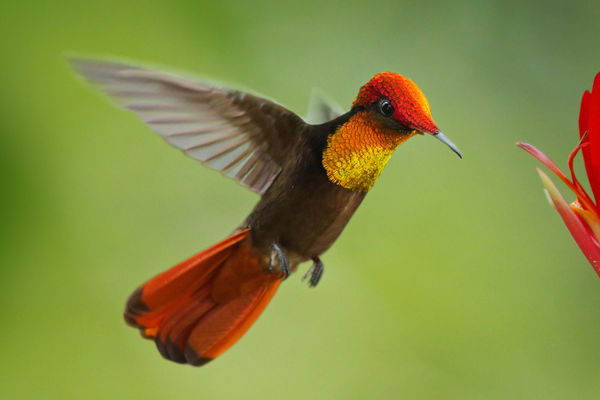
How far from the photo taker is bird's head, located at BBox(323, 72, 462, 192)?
2.36 feet

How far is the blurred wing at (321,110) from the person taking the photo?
131 centimetres

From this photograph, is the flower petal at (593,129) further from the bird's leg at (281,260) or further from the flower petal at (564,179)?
the bird's leg at (281,260)

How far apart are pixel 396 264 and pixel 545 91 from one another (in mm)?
727

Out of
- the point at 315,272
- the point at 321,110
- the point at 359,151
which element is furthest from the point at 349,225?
the point at 359,151

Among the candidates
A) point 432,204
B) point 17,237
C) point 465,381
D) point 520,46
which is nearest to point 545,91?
point 520,46

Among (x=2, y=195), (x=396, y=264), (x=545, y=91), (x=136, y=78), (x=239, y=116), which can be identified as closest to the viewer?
(x=136, y=78)

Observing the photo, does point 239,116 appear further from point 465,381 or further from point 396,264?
point 465,381

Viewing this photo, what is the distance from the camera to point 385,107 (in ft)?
2.56

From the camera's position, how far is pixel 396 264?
6.66 feet

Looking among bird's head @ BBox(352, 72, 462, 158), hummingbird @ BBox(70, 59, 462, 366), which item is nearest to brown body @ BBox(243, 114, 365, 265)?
hummingbird @ BBox(70, 59, 462, 366)

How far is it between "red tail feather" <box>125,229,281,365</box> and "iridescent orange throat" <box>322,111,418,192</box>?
20cm

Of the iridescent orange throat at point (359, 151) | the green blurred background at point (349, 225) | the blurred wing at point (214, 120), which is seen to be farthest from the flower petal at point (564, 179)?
the green blurred background at point (349, 225)

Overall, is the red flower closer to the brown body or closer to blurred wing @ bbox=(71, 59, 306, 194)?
the brown body

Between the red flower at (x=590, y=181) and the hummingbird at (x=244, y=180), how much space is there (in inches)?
8.0
